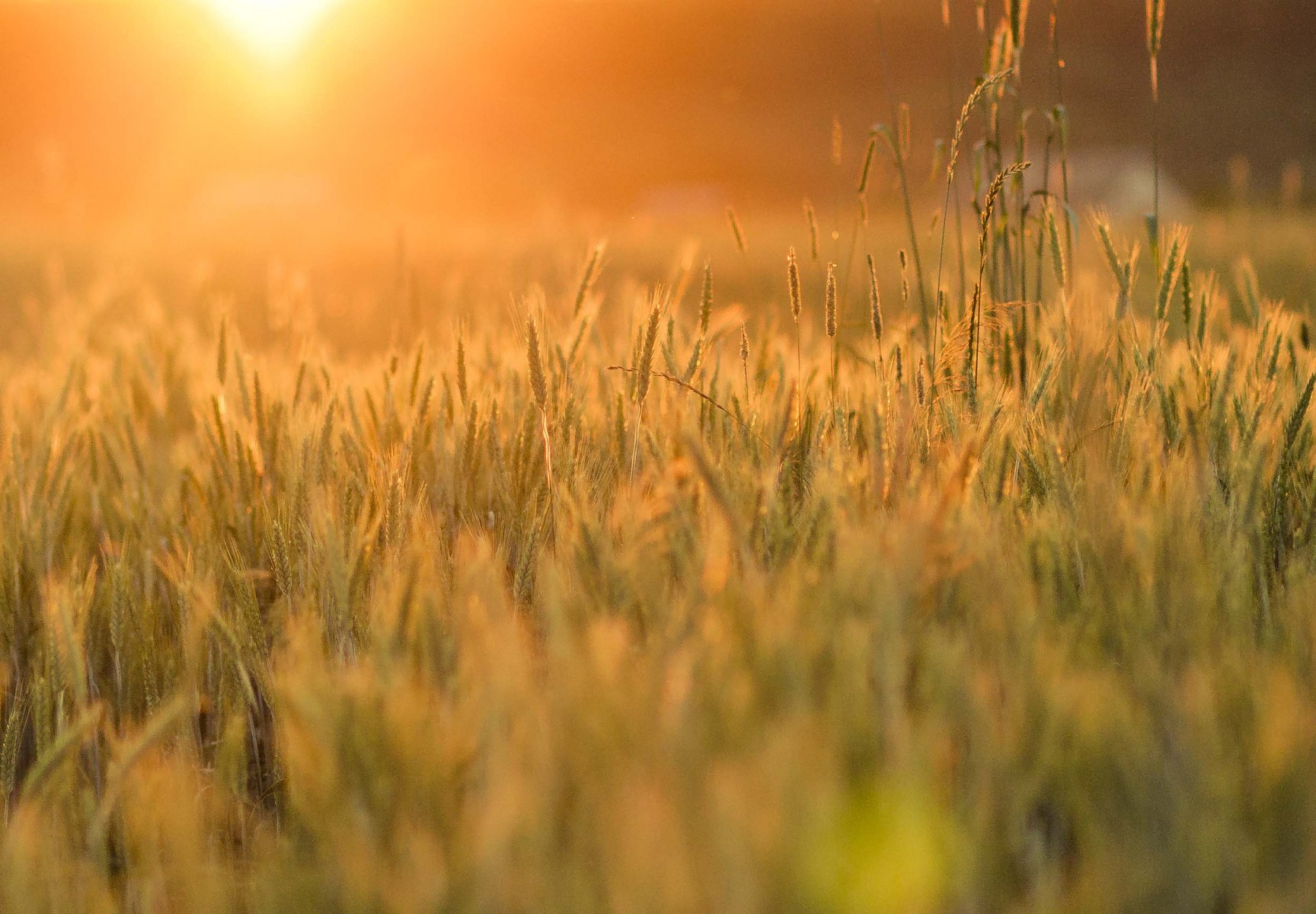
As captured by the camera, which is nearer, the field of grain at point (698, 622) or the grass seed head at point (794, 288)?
the field of grain at point (698, 622)

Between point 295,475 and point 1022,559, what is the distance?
A: 63cm

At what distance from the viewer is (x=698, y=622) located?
591 mm

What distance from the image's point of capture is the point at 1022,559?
0.70 meters

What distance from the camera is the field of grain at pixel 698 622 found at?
44cm

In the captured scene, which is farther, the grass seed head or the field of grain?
the grass seed head

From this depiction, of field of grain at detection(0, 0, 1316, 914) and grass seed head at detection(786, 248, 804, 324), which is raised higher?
grass seed head at detection(786, 248, 804, 324)

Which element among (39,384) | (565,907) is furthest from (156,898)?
(39,384)

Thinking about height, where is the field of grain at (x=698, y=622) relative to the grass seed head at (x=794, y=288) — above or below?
below

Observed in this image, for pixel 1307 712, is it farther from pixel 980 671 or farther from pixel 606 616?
pixel 606 616

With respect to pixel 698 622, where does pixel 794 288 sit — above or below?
above

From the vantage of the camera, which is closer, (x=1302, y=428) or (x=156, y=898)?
(x=156, y=898)

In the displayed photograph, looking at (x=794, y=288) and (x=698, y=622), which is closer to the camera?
(x=698, y=622)

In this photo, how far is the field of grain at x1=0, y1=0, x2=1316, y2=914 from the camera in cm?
44

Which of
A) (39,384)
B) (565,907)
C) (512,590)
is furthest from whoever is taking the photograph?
(39,384)
